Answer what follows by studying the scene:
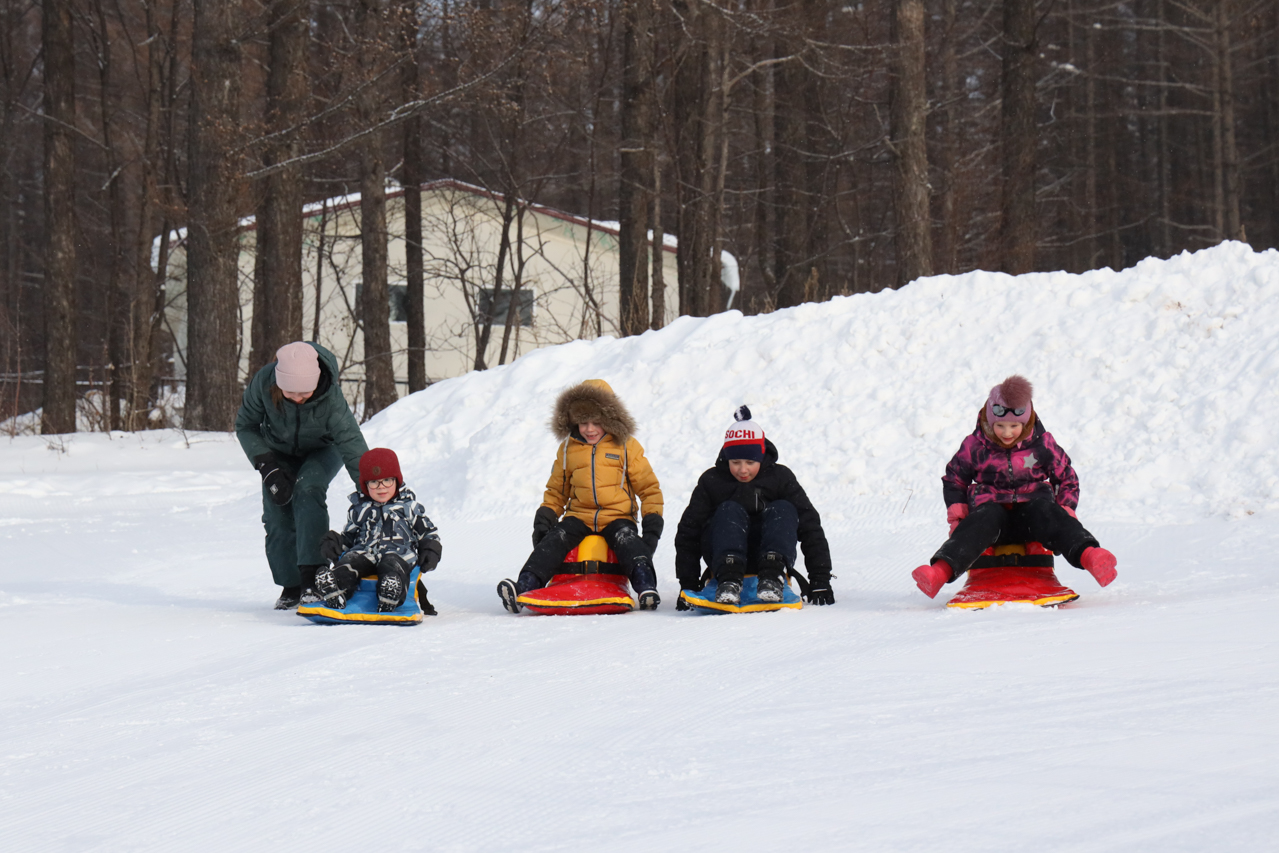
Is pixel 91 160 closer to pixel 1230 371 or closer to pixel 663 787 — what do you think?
pixel 1230 371

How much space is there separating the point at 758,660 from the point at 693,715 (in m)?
0.79

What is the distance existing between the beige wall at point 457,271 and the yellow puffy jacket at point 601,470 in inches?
623

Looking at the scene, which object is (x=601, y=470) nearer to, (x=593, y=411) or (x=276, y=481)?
(x=593, y=411)

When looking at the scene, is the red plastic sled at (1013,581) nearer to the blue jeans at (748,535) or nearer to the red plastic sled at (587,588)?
the blue jeans at (748,535)

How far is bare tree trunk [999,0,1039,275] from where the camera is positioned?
691 inches

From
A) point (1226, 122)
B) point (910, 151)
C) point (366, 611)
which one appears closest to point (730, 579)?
point (366, 611)

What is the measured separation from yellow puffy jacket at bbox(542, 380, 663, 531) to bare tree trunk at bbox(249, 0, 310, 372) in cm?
975

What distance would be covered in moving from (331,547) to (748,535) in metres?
1.90

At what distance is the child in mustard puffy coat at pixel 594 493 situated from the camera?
5711 mm

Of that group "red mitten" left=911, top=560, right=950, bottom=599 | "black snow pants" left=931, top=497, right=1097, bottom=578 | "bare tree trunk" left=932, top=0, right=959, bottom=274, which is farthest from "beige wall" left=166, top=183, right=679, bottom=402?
"red mitten" left=911, top=560, right=950, bottom=599

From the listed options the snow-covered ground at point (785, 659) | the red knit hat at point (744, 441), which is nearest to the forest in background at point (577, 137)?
the snow-covered ground at point (785, 659)

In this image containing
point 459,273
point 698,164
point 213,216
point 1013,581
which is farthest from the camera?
point 459,273

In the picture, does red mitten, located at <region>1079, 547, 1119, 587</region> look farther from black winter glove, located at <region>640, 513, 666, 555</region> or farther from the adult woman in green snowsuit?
the adult woman in green snowsuit

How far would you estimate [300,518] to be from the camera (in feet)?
19.0
